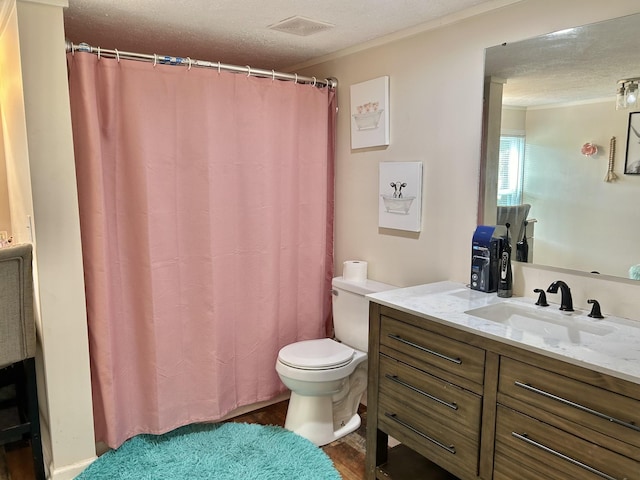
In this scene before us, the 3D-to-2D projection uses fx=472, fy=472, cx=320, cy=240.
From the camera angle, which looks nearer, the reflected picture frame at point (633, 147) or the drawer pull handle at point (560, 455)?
the drawer pull handle at point (560, 455)

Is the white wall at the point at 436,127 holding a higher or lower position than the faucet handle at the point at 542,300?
higher

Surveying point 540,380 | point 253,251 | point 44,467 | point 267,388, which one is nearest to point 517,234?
point 540,380

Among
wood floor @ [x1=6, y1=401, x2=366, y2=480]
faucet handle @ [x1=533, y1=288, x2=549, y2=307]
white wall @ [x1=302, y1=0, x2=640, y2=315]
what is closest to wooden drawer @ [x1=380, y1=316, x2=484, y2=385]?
faucet handle @ [x1=533, y1=288, x2=549, y2=307]

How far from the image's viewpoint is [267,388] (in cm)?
279

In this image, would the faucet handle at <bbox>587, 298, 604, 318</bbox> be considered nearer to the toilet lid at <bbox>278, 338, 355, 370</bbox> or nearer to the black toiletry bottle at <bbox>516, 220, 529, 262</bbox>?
the black toiletry bottle at <bbox>516, 220, 529, 262</bbox>

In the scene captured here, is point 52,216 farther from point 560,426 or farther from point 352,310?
point 560,426

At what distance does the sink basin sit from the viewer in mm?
1646

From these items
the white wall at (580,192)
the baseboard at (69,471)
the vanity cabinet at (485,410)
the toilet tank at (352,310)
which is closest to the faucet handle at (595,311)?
the white wall at (580,192)

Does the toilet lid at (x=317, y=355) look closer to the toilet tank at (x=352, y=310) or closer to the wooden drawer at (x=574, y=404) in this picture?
the toilet tank at (x=352, y=310)

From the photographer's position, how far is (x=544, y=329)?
180 centimetres

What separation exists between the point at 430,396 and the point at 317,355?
2.56 ft

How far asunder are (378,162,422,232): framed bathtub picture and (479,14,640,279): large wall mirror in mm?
369

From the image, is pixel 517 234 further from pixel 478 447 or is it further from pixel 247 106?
pixel 247 106

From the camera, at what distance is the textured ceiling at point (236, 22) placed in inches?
79.2
